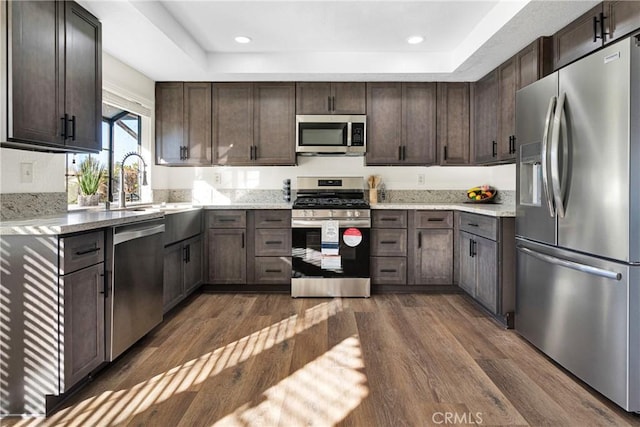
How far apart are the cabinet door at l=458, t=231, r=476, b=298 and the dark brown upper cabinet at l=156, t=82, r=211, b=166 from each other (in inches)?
108

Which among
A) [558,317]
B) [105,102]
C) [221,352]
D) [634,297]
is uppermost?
[105,102]

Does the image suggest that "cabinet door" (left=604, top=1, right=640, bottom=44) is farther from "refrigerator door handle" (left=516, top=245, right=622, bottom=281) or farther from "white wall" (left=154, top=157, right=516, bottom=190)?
"white wall" (left=154, top=157, right=516, bottom=190)

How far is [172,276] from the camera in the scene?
11.0 ft

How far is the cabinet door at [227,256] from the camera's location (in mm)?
4094

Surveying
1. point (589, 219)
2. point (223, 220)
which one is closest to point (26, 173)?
point (223, 220)

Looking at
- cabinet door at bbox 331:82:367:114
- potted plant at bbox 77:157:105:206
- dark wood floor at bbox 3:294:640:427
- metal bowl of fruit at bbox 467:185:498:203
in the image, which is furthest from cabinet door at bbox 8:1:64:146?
metal bowl of fruit at bbox 467:185:498:203

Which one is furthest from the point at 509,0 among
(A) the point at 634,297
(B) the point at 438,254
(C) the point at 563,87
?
(B) the point at 438,254

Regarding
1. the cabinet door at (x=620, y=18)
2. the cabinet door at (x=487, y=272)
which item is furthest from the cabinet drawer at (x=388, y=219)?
the cabinet door at (x=620, y=18)

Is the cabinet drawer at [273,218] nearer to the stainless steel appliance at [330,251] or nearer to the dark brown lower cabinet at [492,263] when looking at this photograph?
the stainless steel appliance at [330,251]

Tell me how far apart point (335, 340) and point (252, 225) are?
1.70m

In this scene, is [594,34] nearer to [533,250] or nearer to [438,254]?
[533,250]

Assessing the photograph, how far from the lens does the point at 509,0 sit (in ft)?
8.89

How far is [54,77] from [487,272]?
3302mm

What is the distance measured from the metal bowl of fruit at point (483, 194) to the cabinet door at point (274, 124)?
76.7 inches
